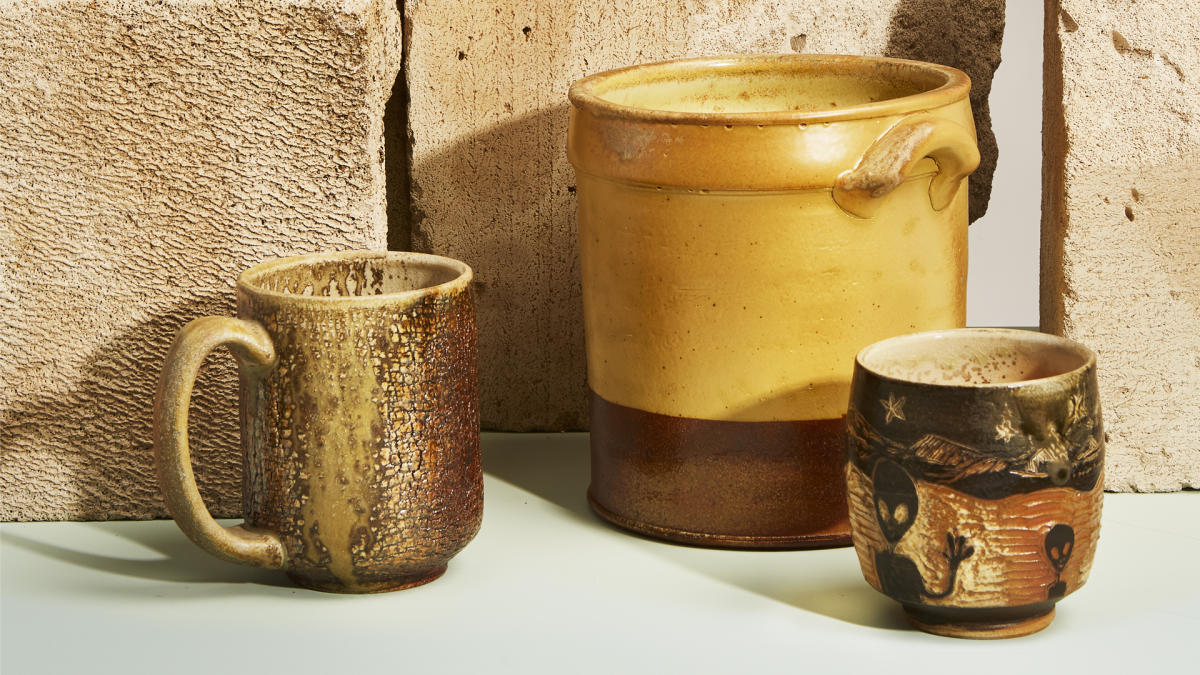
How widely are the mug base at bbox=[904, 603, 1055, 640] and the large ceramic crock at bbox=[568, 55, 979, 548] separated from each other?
0.19 m

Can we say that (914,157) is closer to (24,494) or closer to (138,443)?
(138,443)

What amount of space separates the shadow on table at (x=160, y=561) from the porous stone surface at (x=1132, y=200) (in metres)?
0.72

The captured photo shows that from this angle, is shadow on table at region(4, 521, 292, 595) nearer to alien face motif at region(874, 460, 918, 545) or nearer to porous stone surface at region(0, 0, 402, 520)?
porous stone surface at region(0, 0, 402, 520)

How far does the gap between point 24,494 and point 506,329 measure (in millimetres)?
487

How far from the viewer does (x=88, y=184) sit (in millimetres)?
1271

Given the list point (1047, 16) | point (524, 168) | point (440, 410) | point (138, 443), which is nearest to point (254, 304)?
point (440, 410)

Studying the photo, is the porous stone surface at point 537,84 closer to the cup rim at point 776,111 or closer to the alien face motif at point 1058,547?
the cup rim at point 776,111

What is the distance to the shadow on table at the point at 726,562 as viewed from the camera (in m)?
1.14

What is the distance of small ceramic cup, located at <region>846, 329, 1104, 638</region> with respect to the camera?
1.01 metres

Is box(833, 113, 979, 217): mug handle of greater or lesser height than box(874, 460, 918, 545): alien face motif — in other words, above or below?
above

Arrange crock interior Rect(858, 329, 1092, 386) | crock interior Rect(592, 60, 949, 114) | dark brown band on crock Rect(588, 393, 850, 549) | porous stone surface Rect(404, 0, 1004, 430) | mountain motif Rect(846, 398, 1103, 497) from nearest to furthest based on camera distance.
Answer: mountain motif Rect(846, 398, 1103, 497) → crock interior Rect(858, 329, 1092, 386) → dark brown band on crock Rect(588, 393, 850, 549) → crock interior Rect(592, 60, 949, 114) → porous stone surface Rect(404, 0, 1004, 430)

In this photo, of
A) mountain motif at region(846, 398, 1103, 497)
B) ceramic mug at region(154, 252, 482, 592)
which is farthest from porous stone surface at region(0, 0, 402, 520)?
mountain motif at region(846, 398, 1103, 497)

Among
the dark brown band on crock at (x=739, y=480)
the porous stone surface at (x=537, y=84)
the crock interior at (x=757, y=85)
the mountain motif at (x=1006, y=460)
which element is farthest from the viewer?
the porous stone surface at (x=537, y=84)

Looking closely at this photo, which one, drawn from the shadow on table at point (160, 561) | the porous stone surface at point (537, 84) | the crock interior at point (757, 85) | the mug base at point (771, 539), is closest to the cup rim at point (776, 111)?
the crock interior at point (757, 85)
